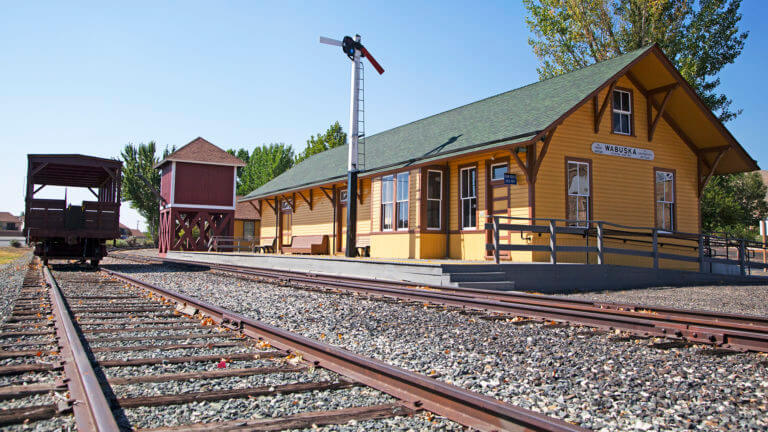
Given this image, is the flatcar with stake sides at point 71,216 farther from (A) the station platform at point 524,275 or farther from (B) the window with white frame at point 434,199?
(B) the window with white frame at point 434,199

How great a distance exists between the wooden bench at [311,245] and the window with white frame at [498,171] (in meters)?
10.3

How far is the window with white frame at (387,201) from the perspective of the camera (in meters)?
18.7

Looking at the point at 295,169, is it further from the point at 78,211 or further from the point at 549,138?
the point at 549,138

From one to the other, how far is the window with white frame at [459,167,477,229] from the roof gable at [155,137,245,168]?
18.1 m

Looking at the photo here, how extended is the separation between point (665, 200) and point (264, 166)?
65841 millimetres

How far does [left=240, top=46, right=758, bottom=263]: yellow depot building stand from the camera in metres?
15.1

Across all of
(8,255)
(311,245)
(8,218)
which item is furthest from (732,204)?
(8,218)

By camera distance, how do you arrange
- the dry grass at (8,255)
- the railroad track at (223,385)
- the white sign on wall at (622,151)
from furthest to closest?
the dry grass at (8,255) < the white sign on wall at (622,151) < the railroad track at (223,385)

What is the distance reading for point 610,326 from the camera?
249 inches

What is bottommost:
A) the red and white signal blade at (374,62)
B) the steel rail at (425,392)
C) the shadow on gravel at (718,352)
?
the shadow on gravel at (718,352)

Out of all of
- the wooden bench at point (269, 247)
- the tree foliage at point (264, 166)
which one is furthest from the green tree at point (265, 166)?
the wooden bench at point (269, 247)

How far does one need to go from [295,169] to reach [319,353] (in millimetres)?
29563

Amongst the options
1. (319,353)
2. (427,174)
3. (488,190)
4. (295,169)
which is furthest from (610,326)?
(295,169)

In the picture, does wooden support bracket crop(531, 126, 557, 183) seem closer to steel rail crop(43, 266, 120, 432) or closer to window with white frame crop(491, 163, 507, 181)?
window with white frame crop(491, 163, 507, 181)
